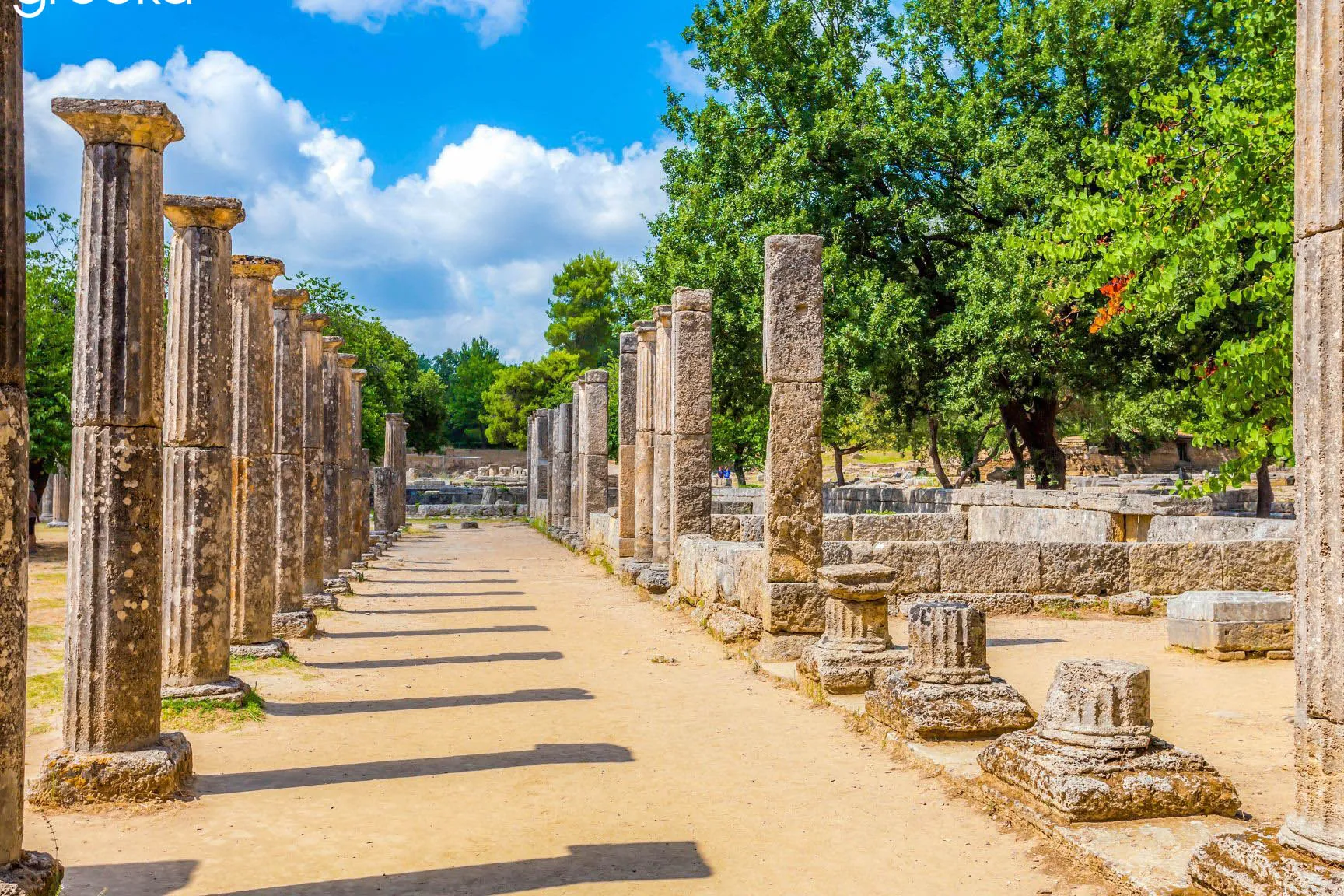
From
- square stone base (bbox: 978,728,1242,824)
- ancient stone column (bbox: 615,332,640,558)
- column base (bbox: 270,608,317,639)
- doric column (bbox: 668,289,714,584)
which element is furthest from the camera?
ancient stone column (bbox: 615,332,640,558)

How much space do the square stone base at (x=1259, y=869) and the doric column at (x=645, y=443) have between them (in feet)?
45.5

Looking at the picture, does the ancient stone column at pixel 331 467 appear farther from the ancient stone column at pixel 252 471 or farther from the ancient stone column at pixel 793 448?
the ancient stone column at pixel 793 448

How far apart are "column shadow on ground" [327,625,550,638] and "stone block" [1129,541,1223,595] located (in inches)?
293

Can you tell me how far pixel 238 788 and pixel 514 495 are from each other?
121 ft

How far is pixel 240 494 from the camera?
10391mm

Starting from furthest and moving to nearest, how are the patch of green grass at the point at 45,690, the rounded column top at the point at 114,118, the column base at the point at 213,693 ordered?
the patch of green grass at the point at 45,690 → the column base at the point at 213,693 → the rounded column top at the point at 114,118

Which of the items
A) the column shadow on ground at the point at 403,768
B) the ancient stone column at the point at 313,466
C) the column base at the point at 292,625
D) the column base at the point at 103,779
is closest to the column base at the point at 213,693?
the column shadow on ground at the point at 403,768

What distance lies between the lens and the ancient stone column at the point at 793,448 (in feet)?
33.3

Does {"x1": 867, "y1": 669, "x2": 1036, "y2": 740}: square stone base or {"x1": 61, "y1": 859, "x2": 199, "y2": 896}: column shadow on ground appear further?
{"x1": 867, "y1": 669, "x2": 1036, "y2": 740}: square stone base

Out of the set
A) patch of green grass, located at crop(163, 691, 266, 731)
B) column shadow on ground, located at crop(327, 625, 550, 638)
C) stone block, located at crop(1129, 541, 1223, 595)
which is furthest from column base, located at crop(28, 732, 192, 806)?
stone block, located at crop(1129, 541, 1223, 595)

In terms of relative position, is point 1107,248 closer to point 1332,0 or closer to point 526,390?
point 1332,0

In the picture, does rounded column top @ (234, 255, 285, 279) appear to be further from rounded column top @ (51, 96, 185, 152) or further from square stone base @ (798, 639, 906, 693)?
square stone base @ (798, 639, 906, 693)

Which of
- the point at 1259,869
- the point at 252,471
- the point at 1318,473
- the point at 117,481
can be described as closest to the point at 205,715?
the point at 117,481

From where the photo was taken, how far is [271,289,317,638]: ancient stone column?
40.1 ft
